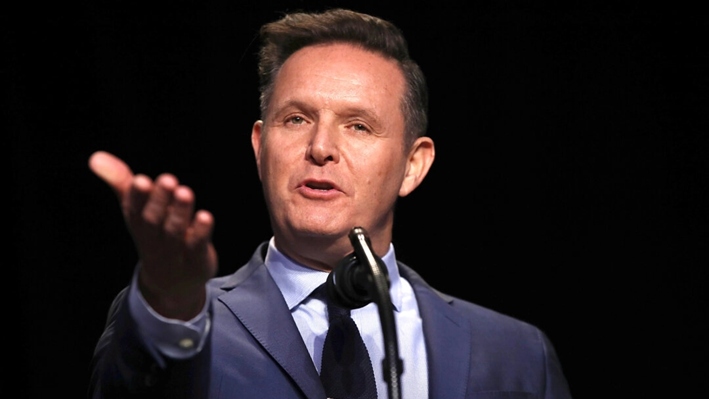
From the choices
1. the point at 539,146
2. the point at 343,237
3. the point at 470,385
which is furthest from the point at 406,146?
the point at 539,146

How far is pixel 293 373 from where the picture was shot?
2176mm

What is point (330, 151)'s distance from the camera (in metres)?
2.40

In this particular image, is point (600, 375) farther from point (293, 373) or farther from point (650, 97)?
point (293, 373)

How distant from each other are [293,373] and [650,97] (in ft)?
5.79

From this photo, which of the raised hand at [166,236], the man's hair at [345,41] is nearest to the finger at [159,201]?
the raised hand at [166,236]

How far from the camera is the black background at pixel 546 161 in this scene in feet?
10.4

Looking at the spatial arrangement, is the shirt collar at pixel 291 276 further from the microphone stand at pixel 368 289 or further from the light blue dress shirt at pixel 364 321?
the microphone stand at pixel 368 289

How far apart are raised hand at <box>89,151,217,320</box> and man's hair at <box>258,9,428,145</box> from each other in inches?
40.8

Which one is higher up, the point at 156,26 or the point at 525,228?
the point at 156,26

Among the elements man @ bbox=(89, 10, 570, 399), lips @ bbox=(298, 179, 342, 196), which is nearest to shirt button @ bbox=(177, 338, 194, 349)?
man @ bbox=(89, 10, 570, 399)

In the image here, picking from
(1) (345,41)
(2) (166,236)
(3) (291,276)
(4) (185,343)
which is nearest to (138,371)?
(4) (185,343)

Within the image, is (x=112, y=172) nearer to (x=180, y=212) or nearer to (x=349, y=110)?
(x=180, y=212)

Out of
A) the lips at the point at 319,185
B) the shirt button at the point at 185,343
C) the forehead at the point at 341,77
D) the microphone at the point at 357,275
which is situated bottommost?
the shirt button at the point at 185,343

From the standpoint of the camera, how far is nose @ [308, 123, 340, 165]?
239 cm
